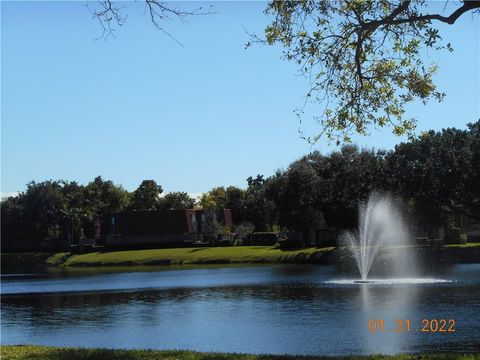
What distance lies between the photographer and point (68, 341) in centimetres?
2283

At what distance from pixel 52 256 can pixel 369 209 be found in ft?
193

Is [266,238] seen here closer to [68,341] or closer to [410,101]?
[68,341]

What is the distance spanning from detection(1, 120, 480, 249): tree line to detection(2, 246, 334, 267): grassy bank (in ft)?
20.7

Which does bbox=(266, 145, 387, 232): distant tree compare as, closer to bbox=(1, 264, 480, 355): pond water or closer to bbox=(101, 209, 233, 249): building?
bbox=(101, 209, 233, 249): building

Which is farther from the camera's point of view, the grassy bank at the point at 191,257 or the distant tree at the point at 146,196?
the distant tree at the point at 146,196

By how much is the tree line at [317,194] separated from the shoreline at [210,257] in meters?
4.75

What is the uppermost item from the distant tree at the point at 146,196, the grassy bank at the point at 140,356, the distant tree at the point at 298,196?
the distant tree at the point at 146,196

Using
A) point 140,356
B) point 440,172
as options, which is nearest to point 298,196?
point 440,172

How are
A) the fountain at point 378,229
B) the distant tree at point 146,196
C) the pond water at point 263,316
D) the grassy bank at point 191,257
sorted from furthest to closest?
1. the distant tree at point 146,196
2. the grassy bank at point 191,257
3. the fountain at point 378,229
4. the pond water at point 263,316

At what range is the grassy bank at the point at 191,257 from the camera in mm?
72731

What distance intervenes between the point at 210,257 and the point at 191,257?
3368mm

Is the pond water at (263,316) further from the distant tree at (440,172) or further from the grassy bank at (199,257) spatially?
Answer: the grassy bank at (199,257)

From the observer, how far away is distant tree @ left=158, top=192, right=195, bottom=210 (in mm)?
135000

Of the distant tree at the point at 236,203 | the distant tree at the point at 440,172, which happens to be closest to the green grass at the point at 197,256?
the distant tree at the point at 440,172
